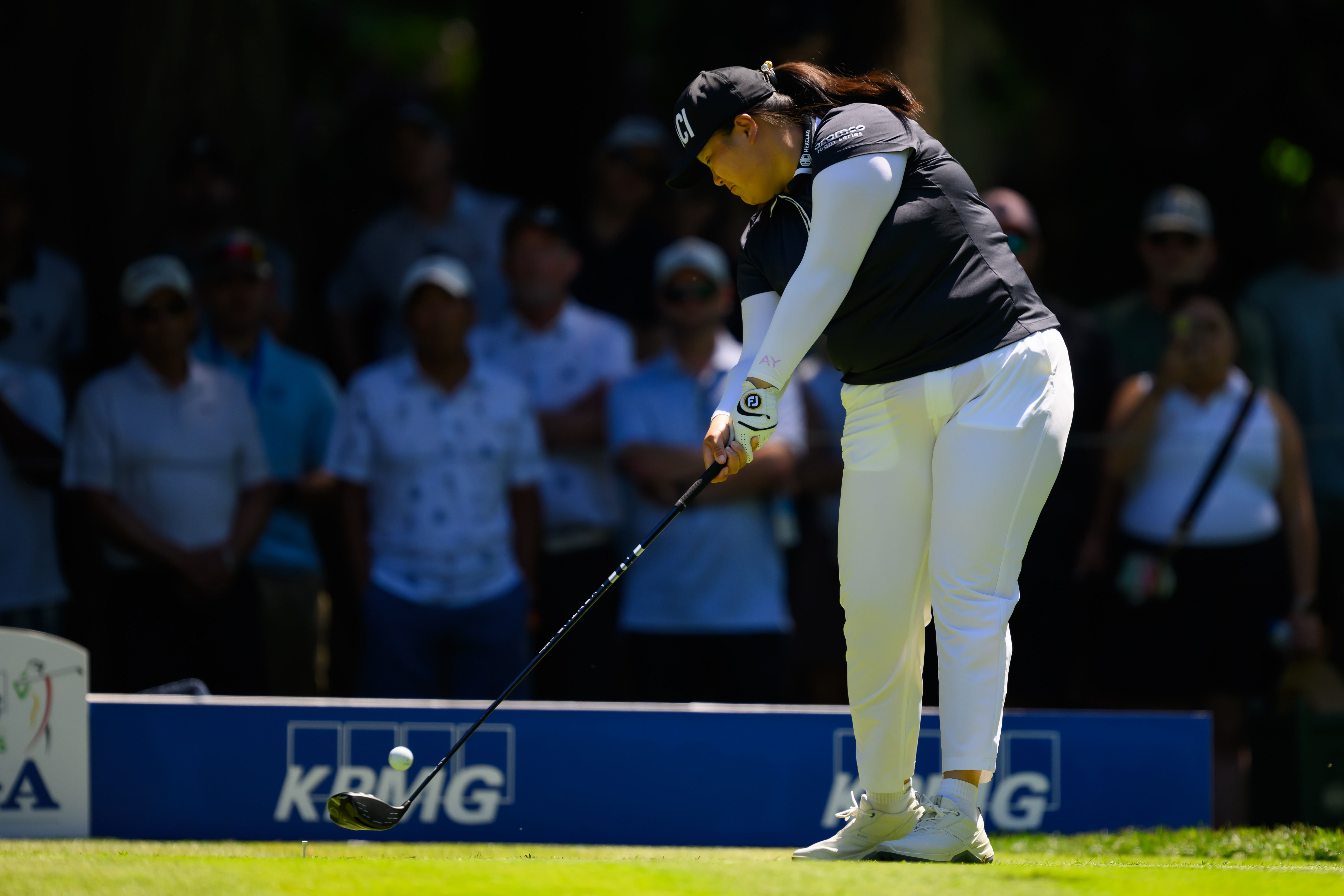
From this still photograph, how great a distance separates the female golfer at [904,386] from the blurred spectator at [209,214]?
377cm

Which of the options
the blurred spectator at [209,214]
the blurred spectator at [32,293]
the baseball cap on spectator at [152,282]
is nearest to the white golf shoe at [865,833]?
the baseball cap on spectator at [152,282]

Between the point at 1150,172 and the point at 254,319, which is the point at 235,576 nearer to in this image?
the point at 254,319

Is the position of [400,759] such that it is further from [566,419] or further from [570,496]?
[566,419]

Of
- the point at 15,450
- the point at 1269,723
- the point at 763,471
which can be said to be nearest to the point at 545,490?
the point at 763,471

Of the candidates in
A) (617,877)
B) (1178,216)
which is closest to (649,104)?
(1178,216)

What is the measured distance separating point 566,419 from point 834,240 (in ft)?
10.6

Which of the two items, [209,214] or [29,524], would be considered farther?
[209,214]

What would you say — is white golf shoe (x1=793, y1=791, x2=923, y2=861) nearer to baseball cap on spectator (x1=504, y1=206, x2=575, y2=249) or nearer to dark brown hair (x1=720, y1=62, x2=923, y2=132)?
dark brown hair (x1=720, y1=62, x2=923, y2=132)

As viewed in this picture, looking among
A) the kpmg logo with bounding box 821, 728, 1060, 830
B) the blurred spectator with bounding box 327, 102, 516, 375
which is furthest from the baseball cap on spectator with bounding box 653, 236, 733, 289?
the kpmg logo with bounding box 821, 728, 1060, 830

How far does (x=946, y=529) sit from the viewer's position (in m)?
3.92

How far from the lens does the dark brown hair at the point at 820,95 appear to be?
4.02 metres

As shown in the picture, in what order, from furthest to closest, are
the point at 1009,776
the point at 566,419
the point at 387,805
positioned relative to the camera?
the point at 566,419
the point at 1009,776
the point at 387,805

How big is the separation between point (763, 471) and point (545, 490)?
91cm

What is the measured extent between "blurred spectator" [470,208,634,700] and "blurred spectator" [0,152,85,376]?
5.47ft
